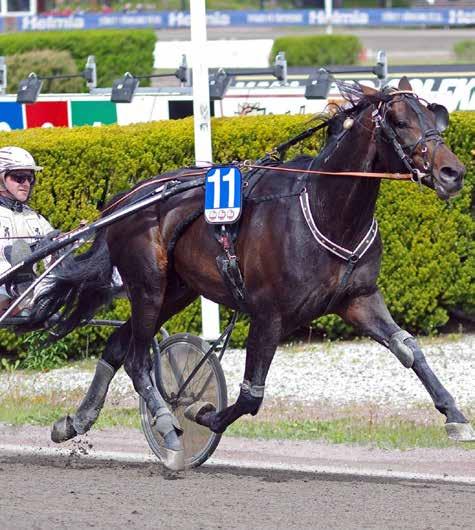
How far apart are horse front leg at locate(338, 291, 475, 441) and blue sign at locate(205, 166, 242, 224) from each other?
679 mm

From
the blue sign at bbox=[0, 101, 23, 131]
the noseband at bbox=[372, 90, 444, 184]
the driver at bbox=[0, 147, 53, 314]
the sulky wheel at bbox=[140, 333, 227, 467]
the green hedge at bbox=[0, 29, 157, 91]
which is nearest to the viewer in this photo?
the noseband at bbox=[372, 90, 444, 184]

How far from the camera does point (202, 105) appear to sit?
364 inches

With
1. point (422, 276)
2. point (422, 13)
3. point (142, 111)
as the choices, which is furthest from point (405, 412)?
point (422, 13)

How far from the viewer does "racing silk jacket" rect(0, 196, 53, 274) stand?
23.8 feet

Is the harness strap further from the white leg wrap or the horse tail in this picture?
the horse tail

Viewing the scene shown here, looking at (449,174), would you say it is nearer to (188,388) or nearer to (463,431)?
(463,431)

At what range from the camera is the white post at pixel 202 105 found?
30.0 feet

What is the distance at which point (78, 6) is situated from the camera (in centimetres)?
3519

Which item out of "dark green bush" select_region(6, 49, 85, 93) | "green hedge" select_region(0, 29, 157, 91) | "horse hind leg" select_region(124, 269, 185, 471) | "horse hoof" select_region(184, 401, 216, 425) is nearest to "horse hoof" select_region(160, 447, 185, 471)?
"horse hind leg" select_region(124, 269, 185, 471)

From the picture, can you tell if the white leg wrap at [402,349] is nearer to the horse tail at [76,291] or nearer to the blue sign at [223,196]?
the blue sign at [223,196]

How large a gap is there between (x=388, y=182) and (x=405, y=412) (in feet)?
6.31

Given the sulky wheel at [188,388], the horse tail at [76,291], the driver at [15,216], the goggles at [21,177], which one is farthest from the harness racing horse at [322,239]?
the goggles at [21,177]

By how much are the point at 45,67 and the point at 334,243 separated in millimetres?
17336

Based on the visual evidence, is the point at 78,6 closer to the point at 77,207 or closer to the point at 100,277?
the point at 77,207
